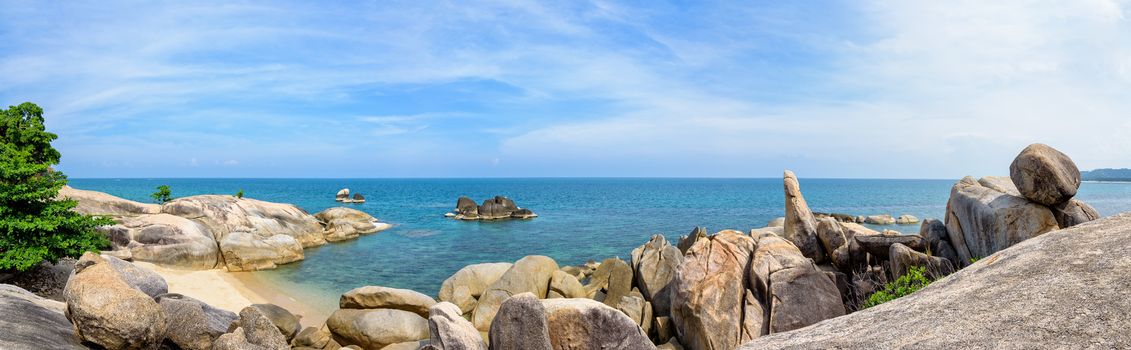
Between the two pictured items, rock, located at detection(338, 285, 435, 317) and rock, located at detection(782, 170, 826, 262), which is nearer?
rock, located at detection(782, 170, 826, 262)

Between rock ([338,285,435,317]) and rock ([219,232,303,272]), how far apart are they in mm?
14678

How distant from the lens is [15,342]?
9969 mm

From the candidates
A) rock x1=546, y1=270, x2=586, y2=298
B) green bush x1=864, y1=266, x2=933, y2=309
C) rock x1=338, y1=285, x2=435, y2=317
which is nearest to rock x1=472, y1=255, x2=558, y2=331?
rock x1=546, y1=270, x2=586, y2=298

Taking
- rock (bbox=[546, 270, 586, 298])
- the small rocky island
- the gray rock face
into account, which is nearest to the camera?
the gray rock face

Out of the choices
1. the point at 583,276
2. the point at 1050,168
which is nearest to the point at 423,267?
A: the point at 583,276

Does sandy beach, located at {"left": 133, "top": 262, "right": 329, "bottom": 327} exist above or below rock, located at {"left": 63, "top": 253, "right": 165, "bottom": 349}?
below

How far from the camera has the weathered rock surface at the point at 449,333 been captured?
13.8 metres

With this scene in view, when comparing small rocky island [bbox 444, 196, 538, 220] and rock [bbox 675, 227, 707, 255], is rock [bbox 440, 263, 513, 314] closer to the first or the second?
rock [bbox 675, 227, 707, 255]

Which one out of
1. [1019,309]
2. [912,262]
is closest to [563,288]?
[912,262]

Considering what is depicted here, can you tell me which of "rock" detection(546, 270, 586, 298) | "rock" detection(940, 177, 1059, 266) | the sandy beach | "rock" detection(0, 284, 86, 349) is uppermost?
"rock" detection(940, 177, 1059, 266)

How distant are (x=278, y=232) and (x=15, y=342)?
1288 inches

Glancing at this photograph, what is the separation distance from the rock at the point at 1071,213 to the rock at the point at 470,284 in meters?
18.9

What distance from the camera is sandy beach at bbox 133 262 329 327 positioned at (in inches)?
931

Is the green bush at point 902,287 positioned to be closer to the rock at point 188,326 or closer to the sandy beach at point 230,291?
the rock at point 188,326
